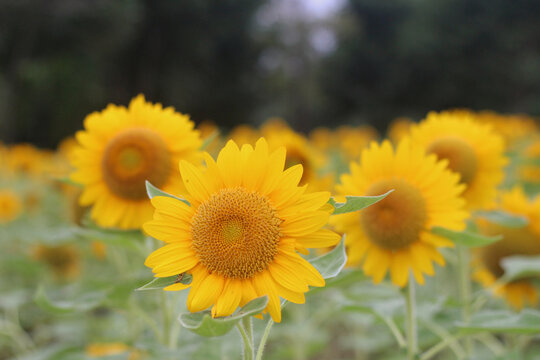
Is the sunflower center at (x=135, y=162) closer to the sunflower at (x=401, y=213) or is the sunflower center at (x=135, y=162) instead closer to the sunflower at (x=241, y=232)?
the sunflower at (x=401, y=213)

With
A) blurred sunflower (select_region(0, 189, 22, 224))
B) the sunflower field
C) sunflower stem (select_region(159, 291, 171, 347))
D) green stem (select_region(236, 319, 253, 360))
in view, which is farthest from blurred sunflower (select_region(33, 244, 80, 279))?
green stem (select_region(236, 319, 253, 360))

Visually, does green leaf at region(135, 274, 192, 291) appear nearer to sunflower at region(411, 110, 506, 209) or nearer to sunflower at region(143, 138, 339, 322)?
sunflower at region(143, 138, 339, 322)

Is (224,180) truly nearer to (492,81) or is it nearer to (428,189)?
(428,189)

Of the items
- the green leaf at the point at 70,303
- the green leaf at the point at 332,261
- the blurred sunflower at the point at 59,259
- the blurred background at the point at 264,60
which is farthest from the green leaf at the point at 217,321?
the blurred background at the point at 264,60

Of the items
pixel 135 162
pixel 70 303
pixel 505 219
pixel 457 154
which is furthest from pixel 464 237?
pixel 70 303

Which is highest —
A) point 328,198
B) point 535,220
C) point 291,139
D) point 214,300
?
point 291,139

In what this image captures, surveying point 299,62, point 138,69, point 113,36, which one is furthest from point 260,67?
point 113,36
